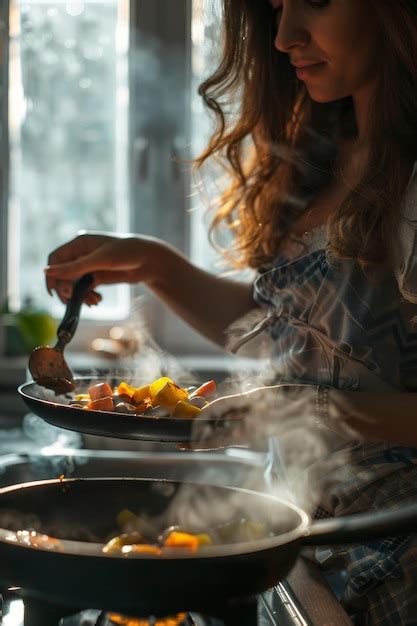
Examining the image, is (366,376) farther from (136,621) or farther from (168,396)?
(136,621)

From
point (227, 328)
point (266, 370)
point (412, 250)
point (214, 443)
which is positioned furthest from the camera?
point (227, 328)

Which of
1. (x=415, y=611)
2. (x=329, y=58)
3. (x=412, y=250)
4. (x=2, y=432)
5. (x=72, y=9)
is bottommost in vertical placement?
(x=2, y=432)

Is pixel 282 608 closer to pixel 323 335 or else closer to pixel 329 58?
pixel 323 335

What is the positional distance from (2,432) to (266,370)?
3.21ft

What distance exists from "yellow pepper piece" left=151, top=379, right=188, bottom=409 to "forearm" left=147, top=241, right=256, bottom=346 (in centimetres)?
43

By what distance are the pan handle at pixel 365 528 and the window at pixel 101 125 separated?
6.35 feet

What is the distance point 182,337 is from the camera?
8.70 ft

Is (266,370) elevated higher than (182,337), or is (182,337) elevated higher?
(266,370)

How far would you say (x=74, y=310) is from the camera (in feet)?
3.77

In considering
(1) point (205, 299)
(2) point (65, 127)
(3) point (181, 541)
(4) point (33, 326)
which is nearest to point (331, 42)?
(1) point (205, 299)

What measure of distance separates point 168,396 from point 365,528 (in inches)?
11.2

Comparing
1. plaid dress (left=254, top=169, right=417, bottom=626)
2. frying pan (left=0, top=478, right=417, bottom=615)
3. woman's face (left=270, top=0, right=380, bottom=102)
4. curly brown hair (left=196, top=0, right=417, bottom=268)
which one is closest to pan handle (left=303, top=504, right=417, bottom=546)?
frying pan (left=0, top=478, right=417, bottom=615)

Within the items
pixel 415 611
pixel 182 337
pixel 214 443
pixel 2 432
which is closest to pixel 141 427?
pixel 214 443

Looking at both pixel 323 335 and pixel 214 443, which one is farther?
pixel 323 335
